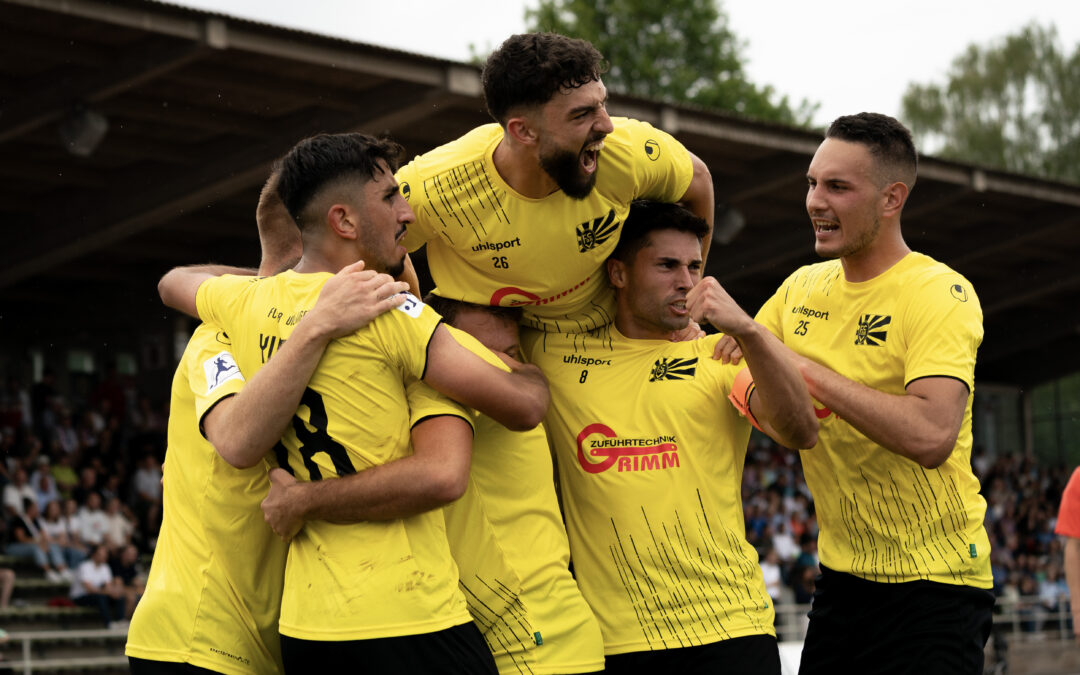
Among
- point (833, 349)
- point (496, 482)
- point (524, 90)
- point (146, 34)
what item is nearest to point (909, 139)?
point (833, 349)

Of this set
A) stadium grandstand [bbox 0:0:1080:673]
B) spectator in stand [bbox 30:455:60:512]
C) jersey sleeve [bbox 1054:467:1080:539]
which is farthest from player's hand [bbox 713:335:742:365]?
spectator in stand [bbox 30:455:60:512]

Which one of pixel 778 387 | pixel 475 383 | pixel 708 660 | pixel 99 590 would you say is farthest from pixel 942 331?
pixel 99 590

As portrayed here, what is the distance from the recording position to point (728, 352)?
16.9 ft

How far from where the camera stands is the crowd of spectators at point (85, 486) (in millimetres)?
16703

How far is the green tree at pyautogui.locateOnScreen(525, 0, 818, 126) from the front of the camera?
40094 millimetres

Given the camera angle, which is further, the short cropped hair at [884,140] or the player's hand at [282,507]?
the short cropped hair at [884,140]

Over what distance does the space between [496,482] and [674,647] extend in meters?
0.92

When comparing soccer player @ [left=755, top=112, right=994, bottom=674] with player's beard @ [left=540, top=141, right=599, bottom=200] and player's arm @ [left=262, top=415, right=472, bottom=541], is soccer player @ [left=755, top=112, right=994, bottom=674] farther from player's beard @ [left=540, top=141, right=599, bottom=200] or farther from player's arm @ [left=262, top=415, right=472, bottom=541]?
player's arm @ [left=262, top=415, right=472, bottom=541]

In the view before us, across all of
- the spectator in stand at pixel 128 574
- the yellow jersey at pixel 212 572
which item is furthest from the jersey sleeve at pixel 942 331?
the spectator in stand at pixel 128 574

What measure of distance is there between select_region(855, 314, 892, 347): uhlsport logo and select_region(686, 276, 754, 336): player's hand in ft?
2.58

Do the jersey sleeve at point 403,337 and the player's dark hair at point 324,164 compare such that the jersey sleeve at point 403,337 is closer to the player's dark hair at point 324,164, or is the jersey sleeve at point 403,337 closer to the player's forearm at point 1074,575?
the player's dark hair at point 324,164

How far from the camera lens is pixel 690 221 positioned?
17.5 feet

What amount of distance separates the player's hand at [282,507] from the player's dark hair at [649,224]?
6.03ft

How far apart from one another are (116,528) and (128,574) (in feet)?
3.33
